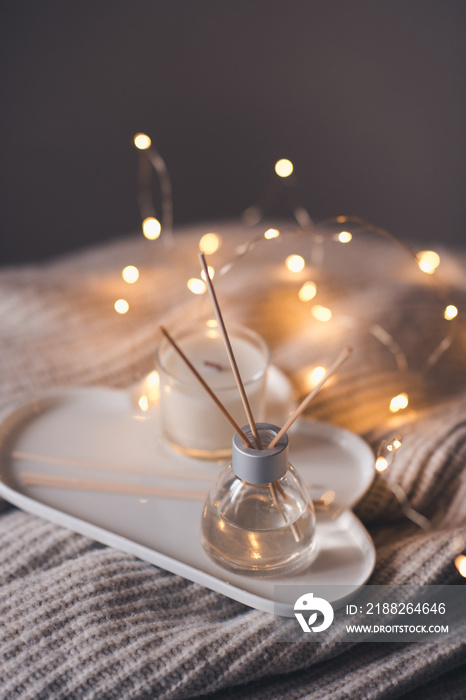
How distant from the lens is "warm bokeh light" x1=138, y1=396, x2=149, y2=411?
764 mm

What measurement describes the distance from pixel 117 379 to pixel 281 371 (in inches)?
8.4

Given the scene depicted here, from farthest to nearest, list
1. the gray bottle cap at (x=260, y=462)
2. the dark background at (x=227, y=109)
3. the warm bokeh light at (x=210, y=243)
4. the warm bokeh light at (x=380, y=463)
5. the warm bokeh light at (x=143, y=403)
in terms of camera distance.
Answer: the dark background at (x=227, y=109) < the warm bokeh light at (x=210, y=243) < the warm bokeh light at (x=143, y=403) < the warm bokeh light at (x=380, y=463) < the gray bottle cap at (x=260, y=462)

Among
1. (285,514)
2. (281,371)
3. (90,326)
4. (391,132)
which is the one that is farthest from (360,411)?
(391,132)

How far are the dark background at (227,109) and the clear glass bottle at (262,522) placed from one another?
1.00 m

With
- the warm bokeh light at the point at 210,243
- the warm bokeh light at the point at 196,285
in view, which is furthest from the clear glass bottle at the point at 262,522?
the warm bokeh light at the point at 210,243

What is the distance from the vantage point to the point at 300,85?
1374 millimetres

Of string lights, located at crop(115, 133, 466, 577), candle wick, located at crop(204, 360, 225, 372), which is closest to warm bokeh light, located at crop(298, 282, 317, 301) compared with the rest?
string lights, located at crop(115, 133, 466, 577)

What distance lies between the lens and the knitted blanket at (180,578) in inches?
20.8

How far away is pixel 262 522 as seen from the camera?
0.56 m

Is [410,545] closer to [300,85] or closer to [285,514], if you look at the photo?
[285,514]

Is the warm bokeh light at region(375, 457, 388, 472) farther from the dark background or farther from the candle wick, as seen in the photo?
the dark background

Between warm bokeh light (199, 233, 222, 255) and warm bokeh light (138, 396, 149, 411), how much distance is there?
394 mm

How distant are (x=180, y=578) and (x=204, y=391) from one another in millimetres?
176

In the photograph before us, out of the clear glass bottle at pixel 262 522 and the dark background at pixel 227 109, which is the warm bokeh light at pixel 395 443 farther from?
the dark background at pixel 227 109
